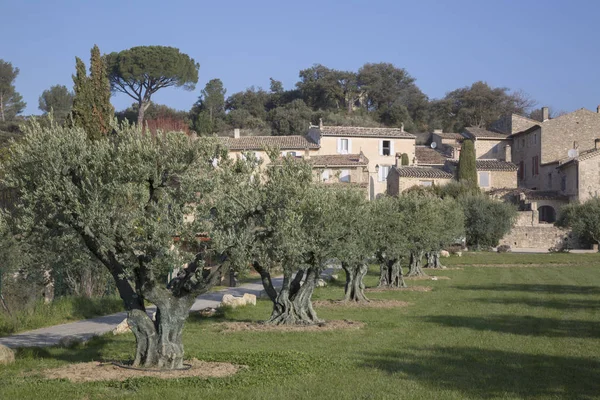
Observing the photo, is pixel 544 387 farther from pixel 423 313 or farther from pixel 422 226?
pixel 422 226

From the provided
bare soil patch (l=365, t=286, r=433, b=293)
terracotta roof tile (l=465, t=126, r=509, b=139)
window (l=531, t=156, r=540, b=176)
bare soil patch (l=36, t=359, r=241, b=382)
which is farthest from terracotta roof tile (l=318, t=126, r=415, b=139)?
bare soil patch (l=36, t=359, r=241, b=382)

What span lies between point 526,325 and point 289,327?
19.2 ft

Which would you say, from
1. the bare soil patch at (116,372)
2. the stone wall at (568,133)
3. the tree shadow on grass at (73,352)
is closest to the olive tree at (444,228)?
the tree shadow on grass at (73,352)

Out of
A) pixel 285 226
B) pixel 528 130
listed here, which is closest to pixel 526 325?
pixel 285 226

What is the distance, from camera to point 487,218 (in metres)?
59.7

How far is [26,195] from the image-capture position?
475 inches

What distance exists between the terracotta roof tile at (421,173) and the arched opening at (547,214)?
8708mm

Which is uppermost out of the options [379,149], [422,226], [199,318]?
[379,149]

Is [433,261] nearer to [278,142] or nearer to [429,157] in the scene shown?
[278,142]

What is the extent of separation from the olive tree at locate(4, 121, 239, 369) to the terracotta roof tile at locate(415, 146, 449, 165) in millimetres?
70177

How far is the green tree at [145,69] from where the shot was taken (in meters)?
82.4

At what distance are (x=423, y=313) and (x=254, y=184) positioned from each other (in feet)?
30.7

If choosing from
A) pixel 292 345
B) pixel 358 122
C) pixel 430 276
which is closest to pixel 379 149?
pixel 358 122

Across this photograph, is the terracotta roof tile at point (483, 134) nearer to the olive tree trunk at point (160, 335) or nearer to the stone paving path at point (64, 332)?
the stone paving path at point (64, 332)
